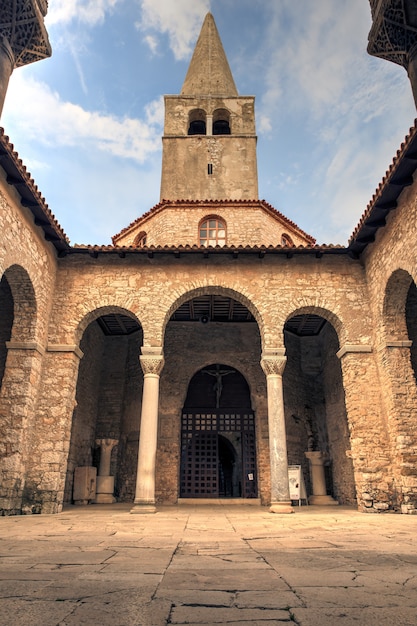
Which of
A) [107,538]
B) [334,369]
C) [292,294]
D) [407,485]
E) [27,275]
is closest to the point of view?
[107,538]

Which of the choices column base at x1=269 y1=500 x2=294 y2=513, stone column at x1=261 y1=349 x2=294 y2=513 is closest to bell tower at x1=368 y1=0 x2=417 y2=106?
stone column at x1=261 y1=349 x2=294 y2=513

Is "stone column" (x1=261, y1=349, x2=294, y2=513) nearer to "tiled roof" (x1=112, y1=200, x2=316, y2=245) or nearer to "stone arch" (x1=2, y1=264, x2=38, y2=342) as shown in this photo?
"stone arch" (x1=2, y1=264, x2=38, y2=342)

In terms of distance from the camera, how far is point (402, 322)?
1075 centimetres

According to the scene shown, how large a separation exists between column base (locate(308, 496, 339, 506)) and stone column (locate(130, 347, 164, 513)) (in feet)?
22.5

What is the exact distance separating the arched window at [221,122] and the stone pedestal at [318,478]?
1588 cm

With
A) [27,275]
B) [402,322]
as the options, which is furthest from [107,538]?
[402,322]

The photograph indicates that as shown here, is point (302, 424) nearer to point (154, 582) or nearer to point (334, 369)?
point (334, 369)

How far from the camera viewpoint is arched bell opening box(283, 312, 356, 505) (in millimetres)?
14234

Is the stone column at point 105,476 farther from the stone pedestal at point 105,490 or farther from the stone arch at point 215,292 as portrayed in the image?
the stone arch at point 215,292

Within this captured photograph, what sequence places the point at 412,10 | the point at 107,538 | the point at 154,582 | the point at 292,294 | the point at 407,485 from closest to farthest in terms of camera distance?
the point at 154,582 → the point at 107,538 → the point at 412,10 → the point at 407,485 → the point at 292,294

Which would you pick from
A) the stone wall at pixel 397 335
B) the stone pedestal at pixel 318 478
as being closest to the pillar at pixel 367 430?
the stone wall at pixel 397 335

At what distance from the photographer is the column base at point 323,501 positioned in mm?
14016

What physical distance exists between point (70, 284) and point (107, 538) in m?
7.97

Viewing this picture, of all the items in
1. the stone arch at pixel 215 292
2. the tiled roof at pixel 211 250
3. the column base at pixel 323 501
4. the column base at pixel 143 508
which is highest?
the tiled roof at pixel 211 250
